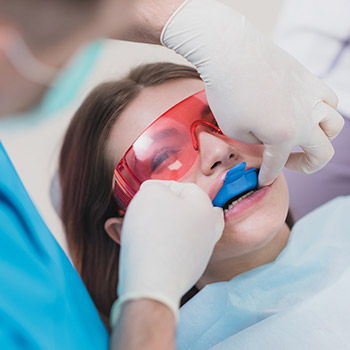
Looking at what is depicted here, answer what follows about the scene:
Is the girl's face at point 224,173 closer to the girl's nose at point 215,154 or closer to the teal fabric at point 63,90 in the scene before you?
the girl's nose at point 215,154

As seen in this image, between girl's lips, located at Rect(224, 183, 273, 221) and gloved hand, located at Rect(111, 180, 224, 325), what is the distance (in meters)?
0.17

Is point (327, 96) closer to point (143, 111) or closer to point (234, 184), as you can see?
point (234, 184)

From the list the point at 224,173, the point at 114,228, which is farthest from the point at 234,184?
the point at 114,228

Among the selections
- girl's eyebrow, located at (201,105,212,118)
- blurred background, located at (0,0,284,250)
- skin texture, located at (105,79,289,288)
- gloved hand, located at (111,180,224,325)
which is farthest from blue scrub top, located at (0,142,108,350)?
blurred background, located at (0,0,284,250)

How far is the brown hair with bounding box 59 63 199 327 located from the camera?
1234 millimetres

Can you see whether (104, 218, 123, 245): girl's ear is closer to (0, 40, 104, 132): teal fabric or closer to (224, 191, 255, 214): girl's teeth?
(224, 191, 255, 214): girl's teeth

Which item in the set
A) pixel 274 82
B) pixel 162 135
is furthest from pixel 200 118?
pixel 274 82

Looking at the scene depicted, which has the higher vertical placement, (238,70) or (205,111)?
(238,70)

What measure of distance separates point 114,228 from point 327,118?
0.66 m

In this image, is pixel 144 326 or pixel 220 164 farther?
pixel 220 164

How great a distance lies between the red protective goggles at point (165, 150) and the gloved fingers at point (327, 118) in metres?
0.27

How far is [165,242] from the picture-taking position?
2.51 feet

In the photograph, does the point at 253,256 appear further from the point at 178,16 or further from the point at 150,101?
the point at 178,16

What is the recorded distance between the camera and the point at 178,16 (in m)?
0.96
